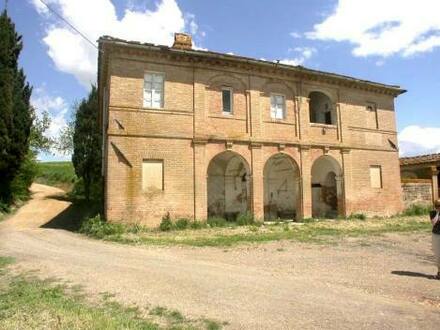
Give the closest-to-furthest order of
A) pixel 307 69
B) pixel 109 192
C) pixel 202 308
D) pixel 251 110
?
pixel 202 308, pixel 109 192, pixel 251 110, pixel 307 69

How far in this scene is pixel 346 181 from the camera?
21.6 m

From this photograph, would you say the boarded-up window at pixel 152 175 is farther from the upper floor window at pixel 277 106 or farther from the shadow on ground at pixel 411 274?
the shadow on ground at pixel 411 274

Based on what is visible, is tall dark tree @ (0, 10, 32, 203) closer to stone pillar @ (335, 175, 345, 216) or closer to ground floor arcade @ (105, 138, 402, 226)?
ground floor arcade @ (105, 138, 402, 226)

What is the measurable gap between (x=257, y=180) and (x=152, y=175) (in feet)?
16.4

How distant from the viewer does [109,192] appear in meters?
16.1

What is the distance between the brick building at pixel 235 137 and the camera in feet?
55.0

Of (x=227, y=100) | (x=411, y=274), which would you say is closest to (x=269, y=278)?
(x=411, y=274)

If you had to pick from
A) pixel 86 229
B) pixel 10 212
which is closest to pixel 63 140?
pixel 10 212

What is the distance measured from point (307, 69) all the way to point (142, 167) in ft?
31.6

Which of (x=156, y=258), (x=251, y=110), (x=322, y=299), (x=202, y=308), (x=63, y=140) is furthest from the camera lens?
(x=63, y=140)

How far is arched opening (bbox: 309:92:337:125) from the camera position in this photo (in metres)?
22.4

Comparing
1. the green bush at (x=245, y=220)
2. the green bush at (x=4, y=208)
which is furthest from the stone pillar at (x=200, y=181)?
the green bush at (x=4, y=208)

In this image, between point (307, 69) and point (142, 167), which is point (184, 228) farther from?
point (307, 69)

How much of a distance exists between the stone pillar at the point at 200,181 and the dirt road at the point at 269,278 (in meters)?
4.72
